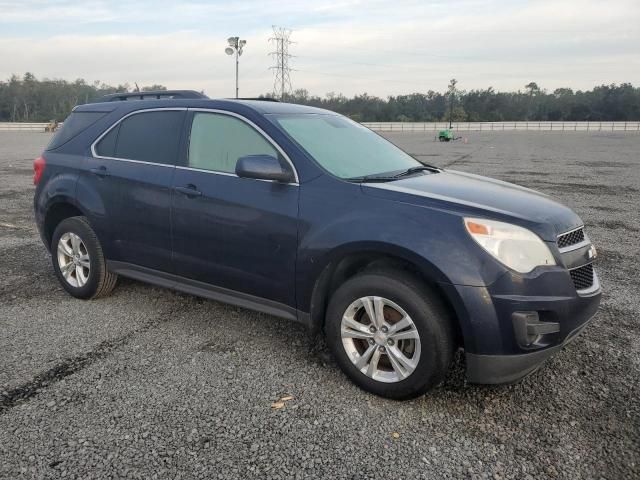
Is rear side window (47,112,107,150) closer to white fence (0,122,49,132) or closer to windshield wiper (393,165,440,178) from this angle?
windshield wiper (393,165,440,178)

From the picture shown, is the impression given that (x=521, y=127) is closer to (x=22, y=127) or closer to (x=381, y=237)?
(x=22, y=127)

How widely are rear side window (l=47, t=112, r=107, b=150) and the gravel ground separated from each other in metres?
1.53

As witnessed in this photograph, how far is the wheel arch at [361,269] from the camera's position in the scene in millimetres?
3033

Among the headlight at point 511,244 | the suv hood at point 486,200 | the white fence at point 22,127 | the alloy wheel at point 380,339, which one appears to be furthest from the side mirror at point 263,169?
the white fence at point 22,127

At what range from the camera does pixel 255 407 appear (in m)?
3.14

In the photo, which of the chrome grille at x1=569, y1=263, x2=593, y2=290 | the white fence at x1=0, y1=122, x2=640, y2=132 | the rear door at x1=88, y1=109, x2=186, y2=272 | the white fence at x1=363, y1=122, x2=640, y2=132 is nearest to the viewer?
the chrome grille at x1=569, y1=263, x2=593, y2=290

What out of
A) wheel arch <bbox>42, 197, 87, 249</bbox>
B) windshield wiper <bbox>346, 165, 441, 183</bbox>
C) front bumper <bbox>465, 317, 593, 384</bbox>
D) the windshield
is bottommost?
front bumper <bbox>465, 317, 593, 384</bbox>

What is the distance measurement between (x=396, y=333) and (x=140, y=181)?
2.44 metres

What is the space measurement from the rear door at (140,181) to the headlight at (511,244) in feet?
7.70

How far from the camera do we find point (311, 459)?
8.75ft

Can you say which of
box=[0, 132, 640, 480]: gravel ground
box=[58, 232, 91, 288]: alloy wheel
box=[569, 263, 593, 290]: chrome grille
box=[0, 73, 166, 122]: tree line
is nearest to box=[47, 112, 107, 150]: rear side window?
box=[58, 232, 91, 288]: alloy wheel

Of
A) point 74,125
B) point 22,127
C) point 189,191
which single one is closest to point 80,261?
point 74,125

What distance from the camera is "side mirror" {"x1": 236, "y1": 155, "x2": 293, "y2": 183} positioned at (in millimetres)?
3509

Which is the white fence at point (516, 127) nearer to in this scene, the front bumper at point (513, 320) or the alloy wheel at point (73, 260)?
the alloy wheel at point (73, 260)
